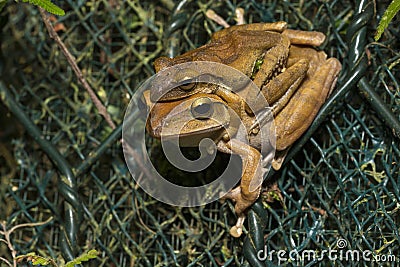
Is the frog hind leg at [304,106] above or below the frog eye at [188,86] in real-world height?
below

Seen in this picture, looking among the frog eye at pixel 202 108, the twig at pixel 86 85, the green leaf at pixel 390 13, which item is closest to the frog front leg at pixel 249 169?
the frog eye at pixel 202 108

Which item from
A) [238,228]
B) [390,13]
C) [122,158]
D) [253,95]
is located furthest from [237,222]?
[390,13]

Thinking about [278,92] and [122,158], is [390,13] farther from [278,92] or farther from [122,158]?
[122,158]

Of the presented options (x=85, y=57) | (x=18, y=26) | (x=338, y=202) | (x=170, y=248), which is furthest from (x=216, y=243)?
(x=18, y=26)

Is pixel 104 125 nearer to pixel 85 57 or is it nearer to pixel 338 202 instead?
pixel 85 57

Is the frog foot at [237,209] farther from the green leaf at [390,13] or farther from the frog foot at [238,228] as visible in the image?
the green leaf at [390,13]

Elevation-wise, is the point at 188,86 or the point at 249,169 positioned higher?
the point at 188,86

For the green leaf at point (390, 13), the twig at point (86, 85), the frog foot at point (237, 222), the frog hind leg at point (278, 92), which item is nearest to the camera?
the green leaf at point (390, 13)
